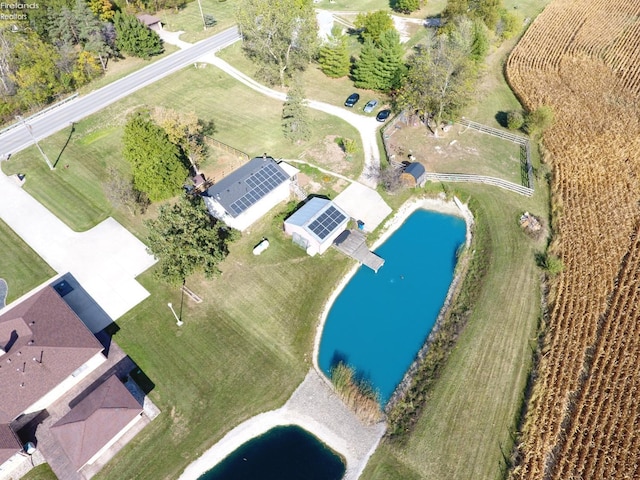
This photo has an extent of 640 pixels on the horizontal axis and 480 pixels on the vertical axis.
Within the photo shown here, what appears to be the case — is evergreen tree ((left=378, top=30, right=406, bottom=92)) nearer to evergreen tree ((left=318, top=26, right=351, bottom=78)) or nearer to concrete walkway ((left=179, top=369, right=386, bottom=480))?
evergreen tree ((left=318, top=26, right=351, bottom=78))

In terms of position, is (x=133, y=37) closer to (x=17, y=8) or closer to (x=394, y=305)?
(x=17, y=8)

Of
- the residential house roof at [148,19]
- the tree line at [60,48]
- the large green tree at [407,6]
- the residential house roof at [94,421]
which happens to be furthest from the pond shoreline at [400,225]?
→ the residential house roof at [148,19]

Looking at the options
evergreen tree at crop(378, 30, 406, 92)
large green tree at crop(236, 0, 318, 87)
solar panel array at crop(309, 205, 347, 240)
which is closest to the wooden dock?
solar panel array at crop(309, 205, 347, 240)

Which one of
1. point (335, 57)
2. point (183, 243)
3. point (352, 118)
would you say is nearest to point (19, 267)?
point (183, 243)

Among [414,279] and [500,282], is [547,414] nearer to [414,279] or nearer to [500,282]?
[500,282]

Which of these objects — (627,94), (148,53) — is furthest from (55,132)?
(627,94)
